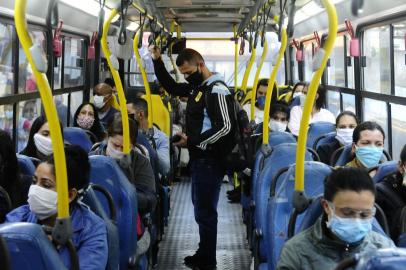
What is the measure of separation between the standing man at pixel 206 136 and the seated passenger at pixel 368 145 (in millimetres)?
969

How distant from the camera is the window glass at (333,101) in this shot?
8.12 meters

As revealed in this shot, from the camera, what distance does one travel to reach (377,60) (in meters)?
6.53

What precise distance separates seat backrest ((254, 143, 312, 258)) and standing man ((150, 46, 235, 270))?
485 mm

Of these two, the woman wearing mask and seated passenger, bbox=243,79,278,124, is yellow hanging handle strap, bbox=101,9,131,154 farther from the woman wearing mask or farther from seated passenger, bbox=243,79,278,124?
seated passenger, bbox=243,79,278,124

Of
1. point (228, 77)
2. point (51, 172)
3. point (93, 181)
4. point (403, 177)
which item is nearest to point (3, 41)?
point (93, 181)

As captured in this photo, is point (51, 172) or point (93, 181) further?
point (93, 181)

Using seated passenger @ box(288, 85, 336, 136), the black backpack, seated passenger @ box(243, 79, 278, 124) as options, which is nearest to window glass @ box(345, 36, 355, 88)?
seated passenger @ box(288, 85, 336, 136)

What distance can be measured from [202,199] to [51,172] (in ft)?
7.37

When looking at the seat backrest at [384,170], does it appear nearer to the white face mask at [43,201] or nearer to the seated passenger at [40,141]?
the white face mask at [43,201]

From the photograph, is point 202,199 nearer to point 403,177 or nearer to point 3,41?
point 403,177

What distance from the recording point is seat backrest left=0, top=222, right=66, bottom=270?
1.82 metres

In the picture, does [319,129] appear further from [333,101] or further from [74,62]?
[74,62]

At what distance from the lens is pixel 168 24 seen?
709 centimetres

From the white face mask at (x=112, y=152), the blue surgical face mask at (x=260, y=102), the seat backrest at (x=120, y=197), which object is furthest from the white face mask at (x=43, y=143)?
the blue surgical face mask at (x=260, y=102)
